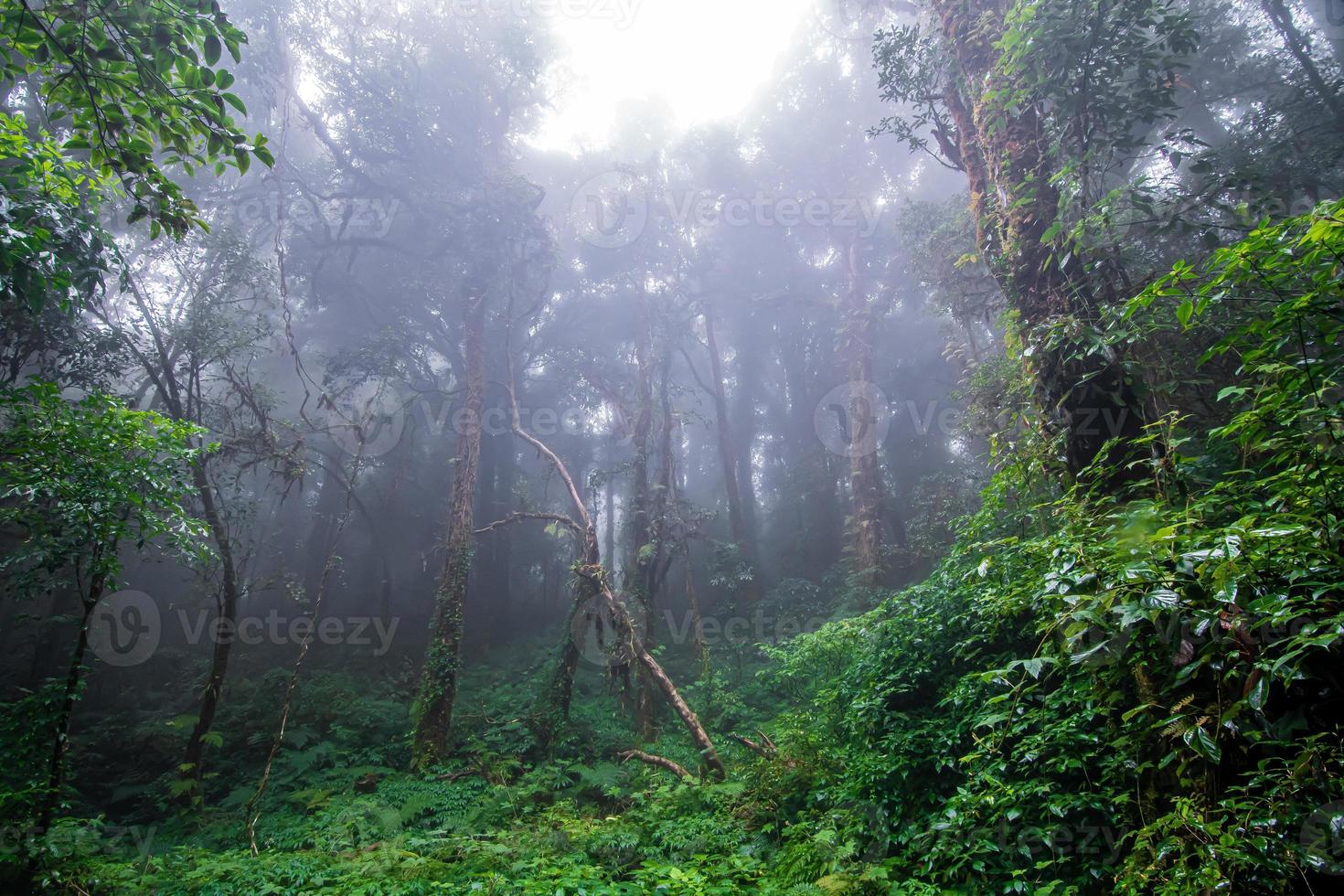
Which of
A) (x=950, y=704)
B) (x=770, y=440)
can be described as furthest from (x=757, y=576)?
(x=950, y=704)

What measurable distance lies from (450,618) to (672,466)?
19.0ft

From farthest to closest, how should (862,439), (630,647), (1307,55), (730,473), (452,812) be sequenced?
(730,473) → (862,439) → (1307,55) → (630,647) → (452,812)

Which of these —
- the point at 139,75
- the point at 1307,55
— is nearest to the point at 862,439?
the point at 1307,55

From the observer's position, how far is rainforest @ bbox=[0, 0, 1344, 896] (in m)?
2.69

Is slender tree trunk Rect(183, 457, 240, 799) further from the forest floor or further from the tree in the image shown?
the tree

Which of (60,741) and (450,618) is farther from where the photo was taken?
(450,618)

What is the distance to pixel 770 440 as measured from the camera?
2720cm

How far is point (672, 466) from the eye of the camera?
45.9 feet

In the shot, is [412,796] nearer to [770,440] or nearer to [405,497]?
[405,497]

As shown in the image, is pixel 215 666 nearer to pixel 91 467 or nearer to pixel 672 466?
pixel 91 467

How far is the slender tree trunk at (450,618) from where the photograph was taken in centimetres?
Answer: 938

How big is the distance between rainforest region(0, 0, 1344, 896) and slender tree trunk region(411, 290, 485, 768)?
0.09m

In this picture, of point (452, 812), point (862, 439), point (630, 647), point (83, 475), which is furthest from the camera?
point (862, 439)

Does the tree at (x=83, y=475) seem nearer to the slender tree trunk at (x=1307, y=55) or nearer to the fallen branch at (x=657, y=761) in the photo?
the fallen branch at (x=657, y=761)
